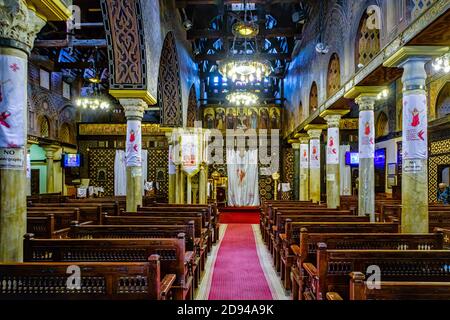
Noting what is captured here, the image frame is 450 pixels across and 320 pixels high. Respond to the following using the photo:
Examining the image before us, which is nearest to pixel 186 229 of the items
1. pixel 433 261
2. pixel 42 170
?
pixel 433 261

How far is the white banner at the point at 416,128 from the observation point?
5508 millimetres

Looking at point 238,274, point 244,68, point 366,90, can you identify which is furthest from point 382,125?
point 238,274

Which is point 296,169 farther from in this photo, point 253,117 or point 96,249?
point 96,249

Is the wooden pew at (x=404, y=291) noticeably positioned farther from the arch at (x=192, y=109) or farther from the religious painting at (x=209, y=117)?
the religious painting at (x=209, y=117)

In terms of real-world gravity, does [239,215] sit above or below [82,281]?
below

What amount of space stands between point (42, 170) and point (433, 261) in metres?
20.2

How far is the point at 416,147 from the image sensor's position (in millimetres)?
5500

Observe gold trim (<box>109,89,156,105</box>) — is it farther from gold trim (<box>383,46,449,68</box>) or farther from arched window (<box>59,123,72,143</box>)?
arched window (<box>59,123,72,143</box>)

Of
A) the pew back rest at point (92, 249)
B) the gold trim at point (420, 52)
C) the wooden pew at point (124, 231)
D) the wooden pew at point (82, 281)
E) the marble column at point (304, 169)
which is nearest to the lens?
the wooden pew at point (82, 281)

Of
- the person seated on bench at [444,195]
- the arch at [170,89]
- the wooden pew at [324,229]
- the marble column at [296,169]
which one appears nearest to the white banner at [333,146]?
the person seated on bench at [444,195]

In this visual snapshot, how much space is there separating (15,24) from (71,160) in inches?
675

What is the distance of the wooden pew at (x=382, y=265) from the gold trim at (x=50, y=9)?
3750 mm

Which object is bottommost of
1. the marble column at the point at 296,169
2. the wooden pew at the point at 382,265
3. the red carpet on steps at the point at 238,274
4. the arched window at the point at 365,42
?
the red carpet on steps at the point at 238,274
